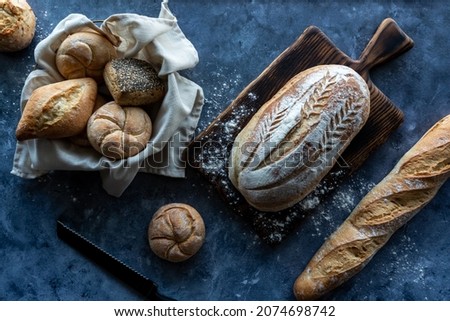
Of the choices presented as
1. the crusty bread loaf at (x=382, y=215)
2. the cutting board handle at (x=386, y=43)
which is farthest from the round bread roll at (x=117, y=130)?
the cutting board handle at (x=386, y=43)

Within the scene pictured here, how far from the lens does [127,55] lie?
2145mm

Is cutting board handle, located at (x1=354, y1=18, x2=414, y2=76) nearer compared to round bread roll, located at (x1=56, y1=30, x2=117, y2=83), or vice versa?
round bread roll, located at (x1=56, y1=30, x2=117, y2=83)

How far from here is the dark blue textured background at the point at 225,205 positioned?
7.32ft

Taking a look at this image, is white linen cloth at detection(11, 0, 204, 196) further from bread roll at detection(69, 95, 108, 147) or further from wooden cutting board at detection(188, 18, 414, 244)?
wooden cutting board at detection(188, 18, 414, 244)

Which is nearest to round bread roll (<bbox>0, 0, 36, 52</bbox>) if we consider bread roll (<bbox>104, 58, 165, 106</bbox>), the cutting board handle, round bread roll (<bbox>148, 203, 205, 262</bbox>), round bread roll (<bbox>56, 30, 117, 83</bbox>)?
round bread roll (<bbox>56, 30, 117, 83</bbox>)

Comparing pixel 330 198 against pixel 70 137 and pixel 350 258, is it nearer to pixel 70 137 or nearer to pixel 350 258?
pixel 350 258

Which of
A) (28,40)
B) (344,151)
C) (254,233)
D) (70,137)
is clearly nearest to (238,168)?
(254,233)

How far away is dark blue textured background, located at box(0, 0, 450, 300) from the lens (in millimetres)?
2232

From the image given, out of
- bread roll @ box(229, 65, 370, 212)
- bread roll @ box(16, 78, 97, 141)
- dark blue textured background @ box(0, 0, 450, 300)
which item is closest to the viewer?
bread roll @ box(16, 78, 97, 141)

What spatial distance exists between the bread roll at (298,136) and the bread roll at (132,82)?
0.41 metres

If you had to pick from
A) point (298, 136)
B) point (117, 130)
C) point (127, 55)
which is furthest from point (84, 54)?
point (298, 136)

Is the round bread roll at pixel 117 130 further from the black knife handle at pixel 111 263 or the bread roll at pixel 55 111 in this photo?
the black knife handle at pixel 111 263

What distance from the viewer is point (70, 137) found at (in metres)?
2.14

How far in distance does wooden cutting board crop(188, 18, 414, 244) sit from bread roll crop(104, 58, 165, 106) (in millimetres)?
285
